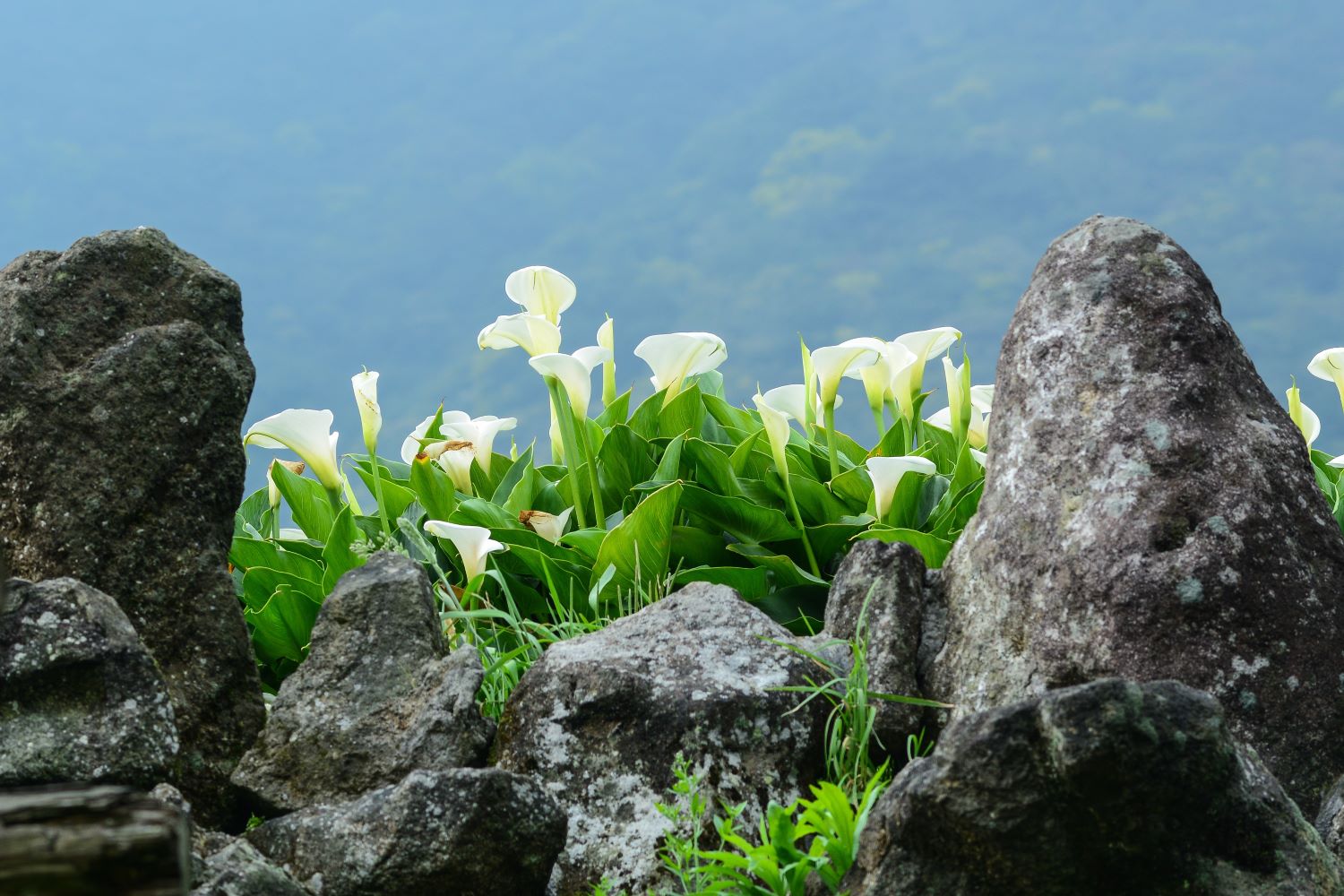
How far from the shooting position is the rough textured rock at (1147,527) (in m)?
2.99

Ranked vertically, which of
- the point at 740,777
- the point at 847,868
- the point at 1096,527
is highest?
the point at 1096,527

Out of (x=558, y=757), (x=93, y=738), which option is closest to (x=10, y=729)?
(x=93, y=738)

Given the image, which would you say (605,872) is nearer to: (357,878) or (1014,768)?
(357,878)

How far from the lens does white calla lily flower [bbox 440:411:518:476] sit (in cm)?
561

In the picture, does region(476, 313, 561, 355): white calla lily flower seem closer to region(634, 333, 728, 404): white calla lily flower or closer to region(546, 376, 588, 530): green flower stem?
region(546, 376, 588, 530): green flower stem

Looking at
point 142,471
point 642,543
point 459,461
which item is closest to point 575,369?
point 642,543

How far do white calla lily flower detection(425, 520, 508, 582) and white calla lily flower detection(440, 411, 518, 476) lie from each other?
1.30 metres

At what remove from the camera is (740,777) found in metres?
2.99

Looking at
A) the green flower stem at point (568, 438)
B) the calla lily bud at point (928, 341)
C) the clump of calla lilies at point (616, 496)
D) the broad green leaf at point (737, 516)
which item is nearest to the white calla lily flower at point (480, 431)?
the clump of calla lilies at point (616, 496)

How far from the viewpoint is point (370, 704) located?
319 cm

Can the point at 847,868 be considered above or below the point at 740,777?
below

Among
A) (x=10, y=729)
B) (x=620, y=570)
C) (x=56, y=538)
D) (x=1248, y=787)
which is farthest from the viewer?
(x=620, y=570)

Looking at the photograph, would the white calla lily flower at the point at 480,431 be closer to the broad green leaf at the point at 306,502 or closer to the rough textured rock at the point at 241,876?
the broad green leaf at the point at 306,502

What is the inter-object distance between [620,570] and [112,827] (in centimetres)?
322
